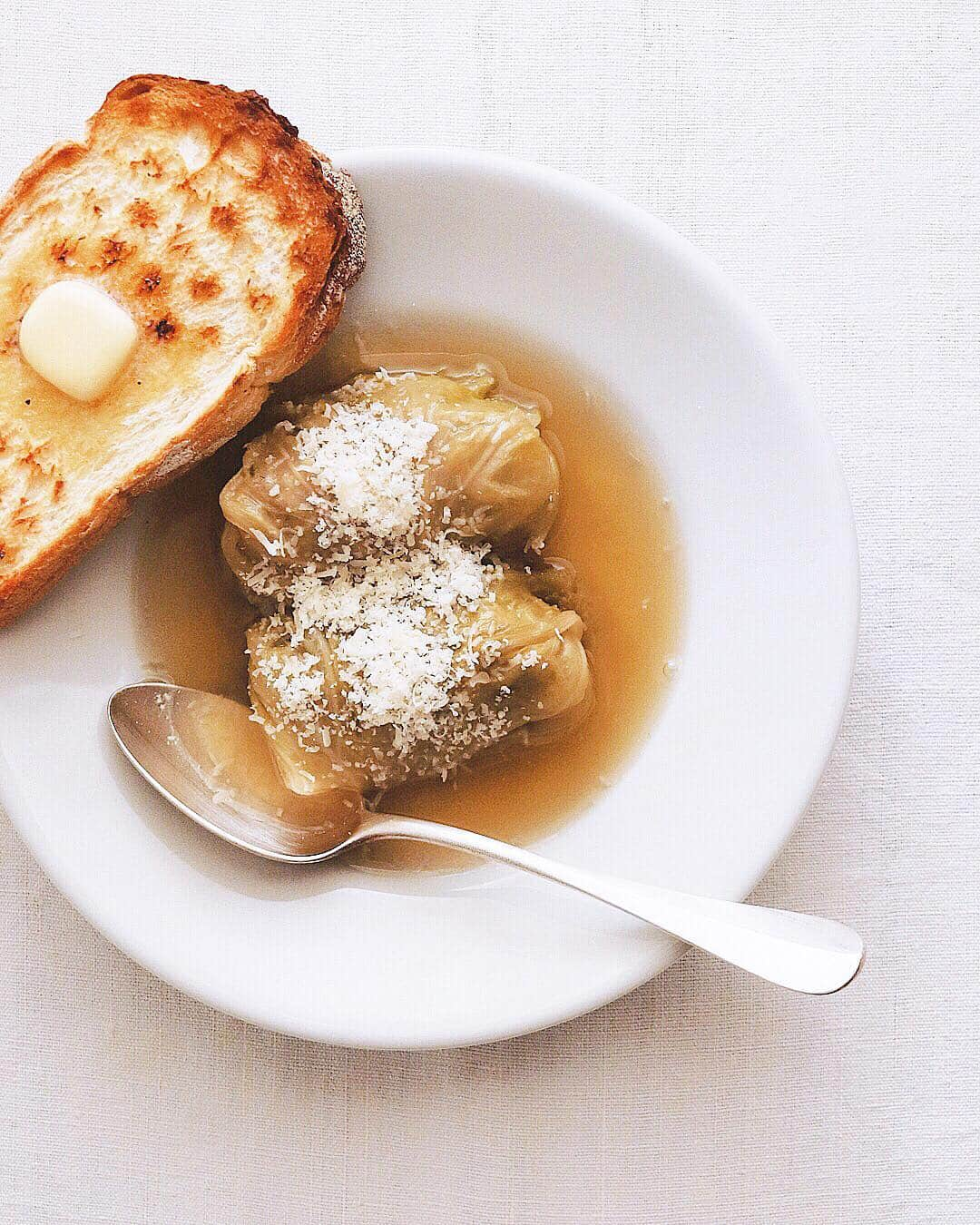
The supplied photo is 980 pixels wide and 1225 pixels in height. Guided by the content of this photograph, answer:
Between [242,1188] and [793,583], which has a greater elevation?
[793,583]

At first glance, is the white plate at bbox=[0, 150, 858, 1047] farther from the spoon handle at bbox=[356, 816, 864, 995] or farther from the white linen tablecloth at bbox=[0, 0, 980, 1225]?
Answer: the white linen tablecloth at bbox=[0, 0, 980, 1225]

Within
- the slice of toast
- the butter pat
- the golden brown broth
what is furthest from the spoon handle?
the butter pat

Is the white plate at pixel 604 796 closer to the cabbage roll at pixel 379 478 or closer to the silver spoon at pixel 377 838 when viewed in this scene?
Answer: the silver spoon at pixel 377 838

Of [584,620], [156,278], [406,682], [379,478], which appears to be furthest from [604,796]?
[156,278]

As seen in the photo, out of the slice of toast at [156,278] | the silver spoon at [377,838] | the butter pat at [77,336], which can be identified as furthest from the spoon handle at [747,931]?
the butter pat at [77,336]

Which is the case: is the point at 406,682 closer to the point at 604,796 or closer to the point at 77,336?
the point at 604,796

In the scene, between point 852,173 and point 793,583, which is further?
point 852,173

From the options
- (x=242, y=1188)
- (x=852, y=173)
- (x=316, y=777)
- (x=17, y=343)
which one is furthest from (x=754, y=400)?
(x=242, y=1188)

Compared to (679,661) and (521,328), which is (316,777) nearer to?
(679,661)
